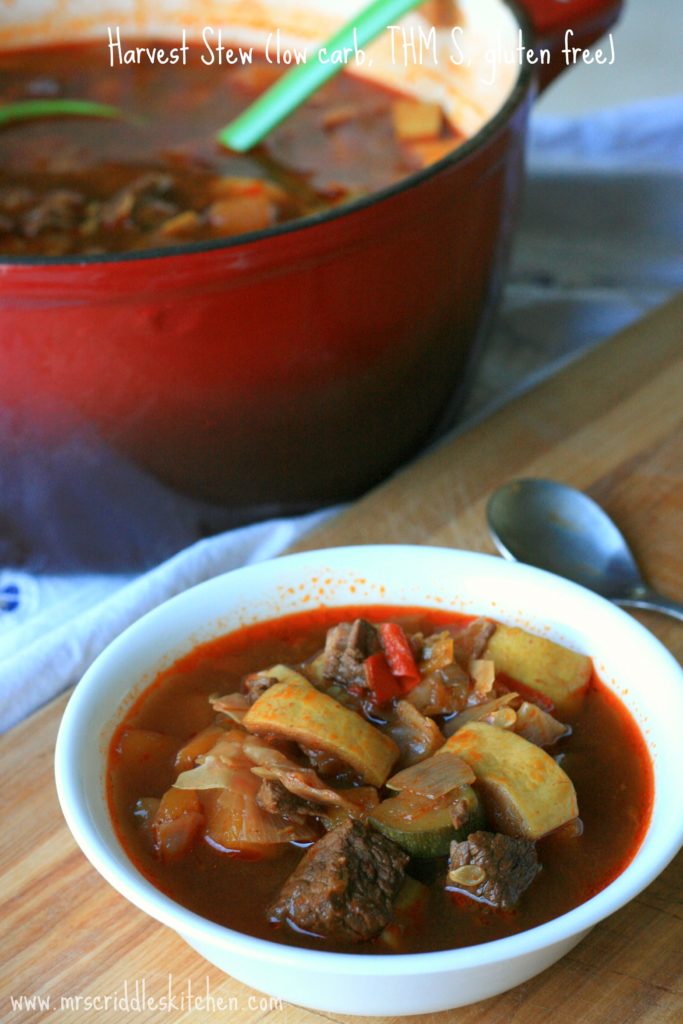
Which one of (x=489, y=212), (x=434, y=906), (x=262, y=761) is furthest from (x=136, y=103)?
(x=434, y=906)

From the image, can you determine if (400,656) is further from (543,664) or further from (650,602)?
(650,602)

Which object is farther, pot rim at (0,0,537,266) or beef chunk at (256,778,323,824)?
pot rim at (0,0,537,266)

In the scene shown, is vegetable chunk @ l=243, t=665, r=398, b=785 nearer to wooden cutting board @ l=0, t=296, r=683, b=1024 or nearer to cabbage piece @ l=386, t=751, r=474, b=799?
cabbage piece @ l=386, t=751, r=474, b=799

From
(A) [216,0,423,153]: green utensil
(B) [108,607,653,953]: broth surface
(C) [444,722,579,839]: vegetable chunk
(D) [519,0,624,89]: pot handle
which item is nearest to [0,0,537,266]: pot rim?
(D) [519,0,624,89]: pot handle

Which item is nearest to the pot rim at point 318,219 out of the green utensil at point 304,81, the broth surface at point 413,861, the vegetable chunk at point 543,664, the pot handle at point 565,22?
the pot handle at point 565,22

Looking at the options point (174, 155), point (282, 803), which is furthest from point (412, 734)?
point (174, 155)

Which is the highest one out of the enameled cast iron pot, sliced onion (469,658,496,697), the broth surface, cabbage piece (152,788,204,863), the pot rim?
the pot rim
